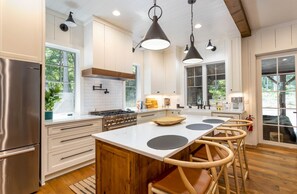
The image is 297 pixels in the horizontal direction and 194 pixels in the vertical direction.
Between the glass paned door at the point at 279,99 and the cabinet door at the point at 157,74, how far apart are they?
2674 millimetres

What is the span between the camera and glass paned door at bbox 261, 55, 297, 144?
3.70 metres

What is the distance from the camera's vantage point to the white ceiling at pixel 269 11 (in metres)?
2.76

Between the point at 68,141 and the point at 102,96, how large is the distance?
1.39m

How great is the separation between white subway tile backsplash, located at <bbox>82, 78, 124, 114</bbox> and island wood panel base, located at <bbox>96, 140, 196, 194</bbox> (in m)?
1.96

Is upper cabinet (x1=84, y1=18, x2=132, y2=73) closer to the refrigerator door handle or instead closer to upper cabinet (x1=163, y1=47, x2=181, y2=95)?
upper cabinet (x1=163, y1=47, x2=181, y2=95)

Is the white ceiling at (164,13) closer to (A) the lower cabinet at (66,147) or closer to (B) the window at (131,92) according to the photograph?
(B) the window at (131,92)

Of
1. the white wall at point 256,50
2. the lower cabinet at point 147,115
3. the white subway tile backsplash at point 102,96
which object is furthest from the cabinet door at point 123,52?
the white wall at point 256,50

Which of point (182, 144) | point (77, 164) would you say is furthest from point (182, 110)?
point (182, 144)

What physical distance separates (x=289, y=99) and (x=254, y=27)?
6.18 ft

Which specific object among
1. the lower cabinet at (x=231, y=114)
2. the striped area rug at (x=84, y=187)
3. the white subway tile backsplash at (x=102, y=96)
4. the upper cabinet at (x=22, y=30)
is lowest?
the striped area rug at (x=84, y=187)

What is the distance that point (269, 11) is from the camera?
3072mm

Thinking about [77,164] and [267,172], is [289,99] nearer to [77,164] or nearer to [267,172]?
[267,172]

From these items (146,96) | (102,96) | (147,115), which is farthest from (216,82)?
(102,96)

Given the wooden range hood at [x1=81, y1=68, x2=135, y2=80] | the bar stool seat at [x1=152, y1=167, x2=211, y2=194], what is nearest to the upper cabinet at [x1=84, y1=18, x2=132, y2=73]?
the wooden range hood at [x1=81, y1=68, x2=135, y2=80]
